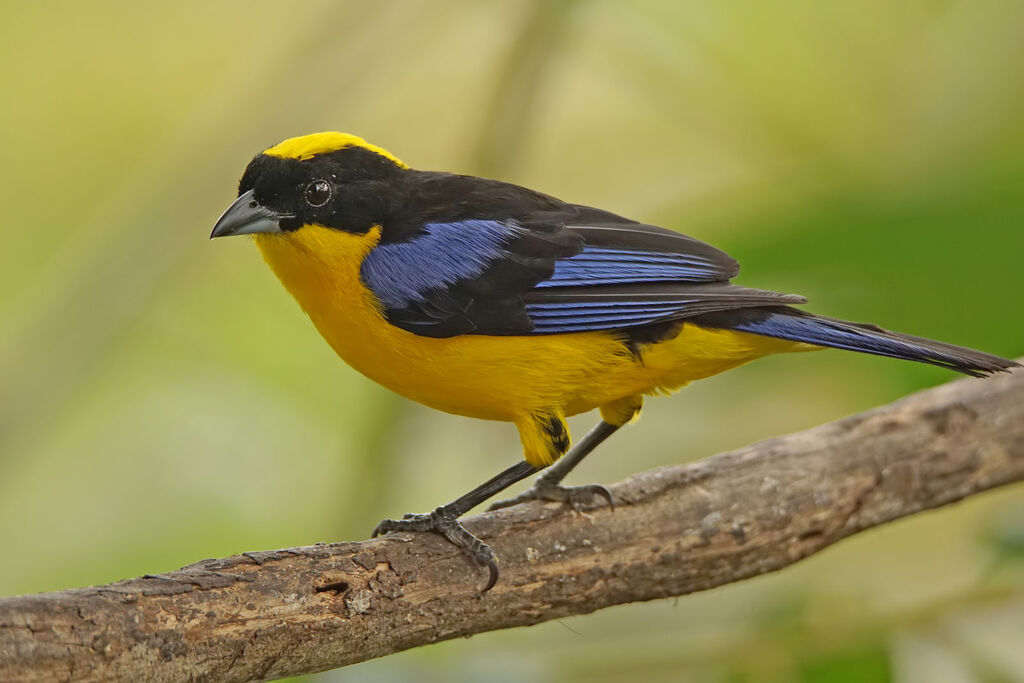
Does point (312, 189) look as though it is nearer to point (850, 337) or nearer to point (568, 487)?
point (568, 487)

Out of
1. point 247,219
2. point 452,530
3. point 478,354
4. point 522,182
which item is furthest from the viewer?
point 522,182

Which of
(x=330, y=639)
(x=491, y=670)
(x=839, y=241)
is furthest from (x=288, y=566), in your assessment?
(x=839, y=241)

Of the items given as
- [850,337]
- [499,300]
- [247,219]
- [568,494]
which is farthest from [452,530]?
[850,337]

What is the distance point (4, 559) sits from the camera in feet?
18.0

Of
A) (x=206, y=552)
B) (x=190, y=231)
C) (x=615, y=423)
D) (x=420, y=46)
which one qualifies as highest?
(x=420, y=46)

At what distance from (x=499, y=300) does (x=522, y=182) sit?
2766 mm

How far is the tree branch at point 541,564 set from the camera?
8.89ft

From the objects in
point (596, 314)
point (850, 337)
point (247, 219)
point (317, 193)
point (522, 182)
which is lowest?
point (247, 219)

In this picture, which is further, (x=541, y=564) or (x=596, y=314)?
(x=596, y=314)

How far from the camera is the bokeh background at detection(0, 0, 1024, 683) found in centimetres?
422

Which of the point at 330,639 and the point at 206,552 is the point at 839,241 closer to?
the point at 330,639

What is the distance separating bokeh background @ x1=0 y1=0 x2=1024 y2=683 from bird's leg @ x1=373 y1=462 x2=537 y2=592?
0.63m

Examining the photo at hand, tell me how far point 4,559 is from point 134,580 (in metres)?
3.12

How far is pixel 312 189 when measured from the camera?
3953 mm
